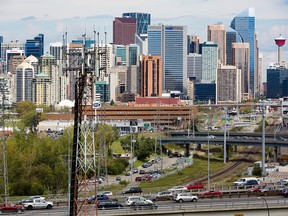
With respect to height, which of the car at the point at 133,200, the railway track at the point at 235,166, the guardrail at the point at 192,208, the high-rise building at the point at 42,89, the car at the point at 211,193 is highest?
the high-rise building at the point at 42,89

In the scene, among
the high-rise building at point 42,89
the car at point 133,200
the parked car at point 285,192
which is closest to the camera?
the car at point 133,200

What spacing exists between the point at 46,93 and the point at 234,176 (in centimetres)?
13375

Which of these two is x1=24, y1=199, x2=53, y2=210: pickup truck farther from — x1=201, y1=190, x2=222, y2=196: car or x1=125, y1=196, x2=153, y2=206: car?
x1=201, y1=190, x2=222, y2=196: car

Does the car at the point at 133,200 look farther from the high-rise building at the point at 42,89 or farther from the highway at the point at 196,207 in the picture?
the high-rise building at the point at 42,89

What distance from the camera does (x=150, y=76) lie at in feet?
644

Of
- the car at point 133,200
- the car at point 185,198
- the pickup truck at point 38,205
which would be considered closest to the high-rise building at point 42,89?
the pickup truck at point 38,205

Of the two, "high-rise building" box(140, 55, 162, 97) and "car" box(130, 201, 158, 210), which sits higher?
"high-rise building" box(140, 55, 162, 97)

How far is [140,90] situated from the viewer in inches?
7761

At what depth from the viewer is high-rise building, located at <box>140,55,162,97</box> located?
192250 mm

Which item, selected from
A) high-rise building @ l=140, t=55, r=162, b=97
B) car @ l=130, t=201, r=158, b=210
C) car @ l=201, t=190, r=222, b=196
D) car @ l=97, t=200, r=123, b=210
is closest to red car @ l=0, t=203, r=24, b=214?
car @ l=97, t=200, r=123, b=210

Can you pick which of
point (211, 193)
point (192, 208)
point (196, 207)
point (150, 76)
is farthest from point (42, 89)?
point (192, 208)

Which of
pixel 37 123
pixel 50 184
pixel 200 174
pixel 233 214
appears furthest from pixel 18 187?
pixel 37 123

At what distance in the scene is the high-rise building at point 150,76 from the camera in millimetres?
192250

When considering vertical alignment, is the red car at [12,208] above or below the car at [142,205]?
below
